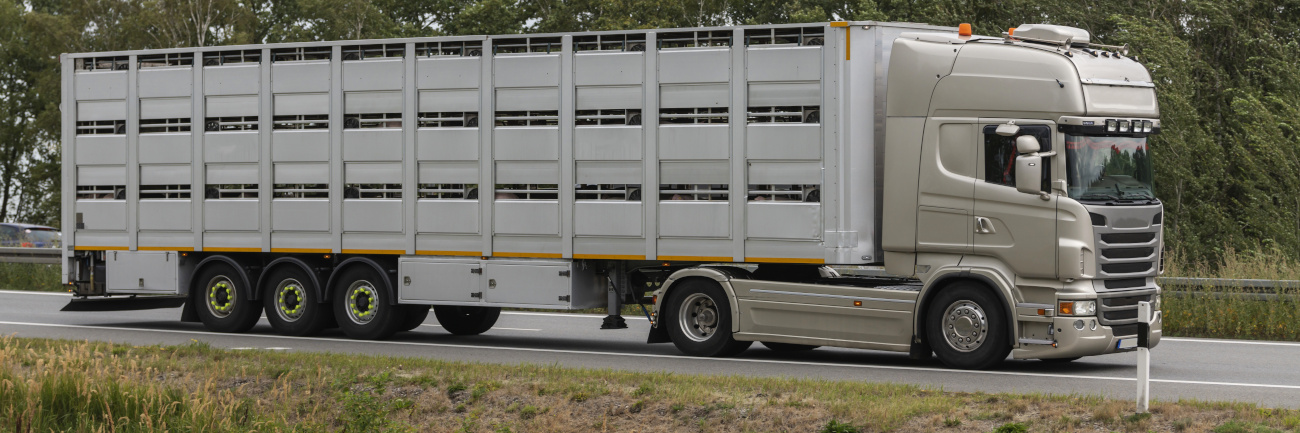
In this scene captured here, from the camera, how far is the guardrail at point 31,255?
27469mm

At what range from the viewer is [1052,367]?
13.3m

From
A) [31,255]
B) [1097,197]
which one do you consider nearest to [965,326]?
[1097,197]

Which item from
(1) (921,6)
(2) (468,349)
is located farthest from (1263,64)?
(2) (468,349)

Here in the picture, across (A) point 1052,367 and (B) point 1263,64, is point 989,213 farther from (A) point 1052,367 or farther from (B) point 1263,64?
(B) point 1263,64

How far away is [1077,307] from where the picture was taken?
1229 cm

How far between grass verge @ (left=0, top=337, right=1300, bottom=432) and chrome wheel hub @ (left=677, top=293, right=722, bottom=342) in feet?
9.58

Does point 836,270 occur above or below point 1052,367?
above

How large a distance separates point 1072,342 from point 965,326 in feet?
3.19

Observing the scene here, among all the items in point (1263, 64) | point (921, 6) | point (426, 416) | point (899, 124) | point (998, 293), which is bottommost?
point (426, 416)

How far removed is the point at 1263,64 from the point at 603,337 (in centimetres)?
1769

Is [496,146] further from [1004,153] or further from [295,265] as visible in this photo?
[1004,153]

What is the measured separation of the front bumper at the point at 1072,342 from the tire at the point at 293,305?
815 centimetres

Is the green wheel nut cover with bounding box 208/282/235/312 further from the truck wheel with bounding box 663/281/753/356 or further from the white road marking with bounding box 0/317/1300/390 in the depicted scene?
the truck wheel with bounding box 663/281/753/356

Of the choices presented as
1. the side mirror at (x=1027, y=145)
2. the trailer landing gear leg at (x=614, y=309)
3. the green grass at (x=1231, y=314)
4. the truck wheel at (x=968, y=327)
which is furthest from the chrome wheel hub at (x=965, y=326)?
the green grass at (x=1231, y=314)
